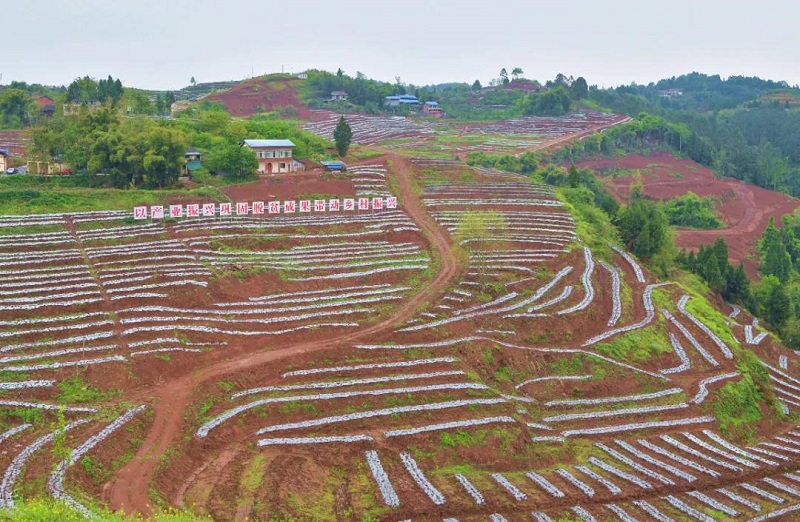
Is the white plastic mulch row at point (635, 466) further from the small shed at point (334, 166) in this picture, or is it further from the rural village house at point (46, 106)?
the rural village house at point (46, 106)

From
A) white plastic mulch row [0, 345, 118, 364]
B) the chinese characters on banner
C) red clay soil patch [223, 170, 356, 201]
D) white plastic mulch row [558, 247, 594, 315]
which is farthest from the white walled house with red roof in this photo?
white plastic mulch row [0, 345, 118, 364]

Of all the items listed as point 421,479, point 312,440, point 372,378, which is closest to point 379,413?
point 372,378

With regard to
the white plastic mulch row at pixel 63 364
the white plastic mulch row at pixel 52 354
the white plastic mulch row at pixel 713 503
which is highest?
the white plastic mulch row at pixel 52 354

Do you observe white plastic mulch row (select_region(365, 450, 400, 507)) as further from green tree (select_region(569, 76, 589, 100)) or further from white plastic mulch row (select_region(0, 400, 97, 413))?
green tree (select_region(569, 76, 589, 100))

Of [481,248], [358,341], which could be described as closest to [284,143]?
[481,248]

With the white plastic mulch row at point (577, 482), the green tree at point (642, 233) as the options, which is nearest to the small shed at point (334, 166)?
the green tree at point (642, 233)

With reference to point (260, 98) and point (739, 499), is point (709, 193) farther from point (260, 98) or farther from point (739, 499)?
point (739, 499)

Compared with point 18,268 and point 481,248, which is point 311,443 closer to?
point 18,268
